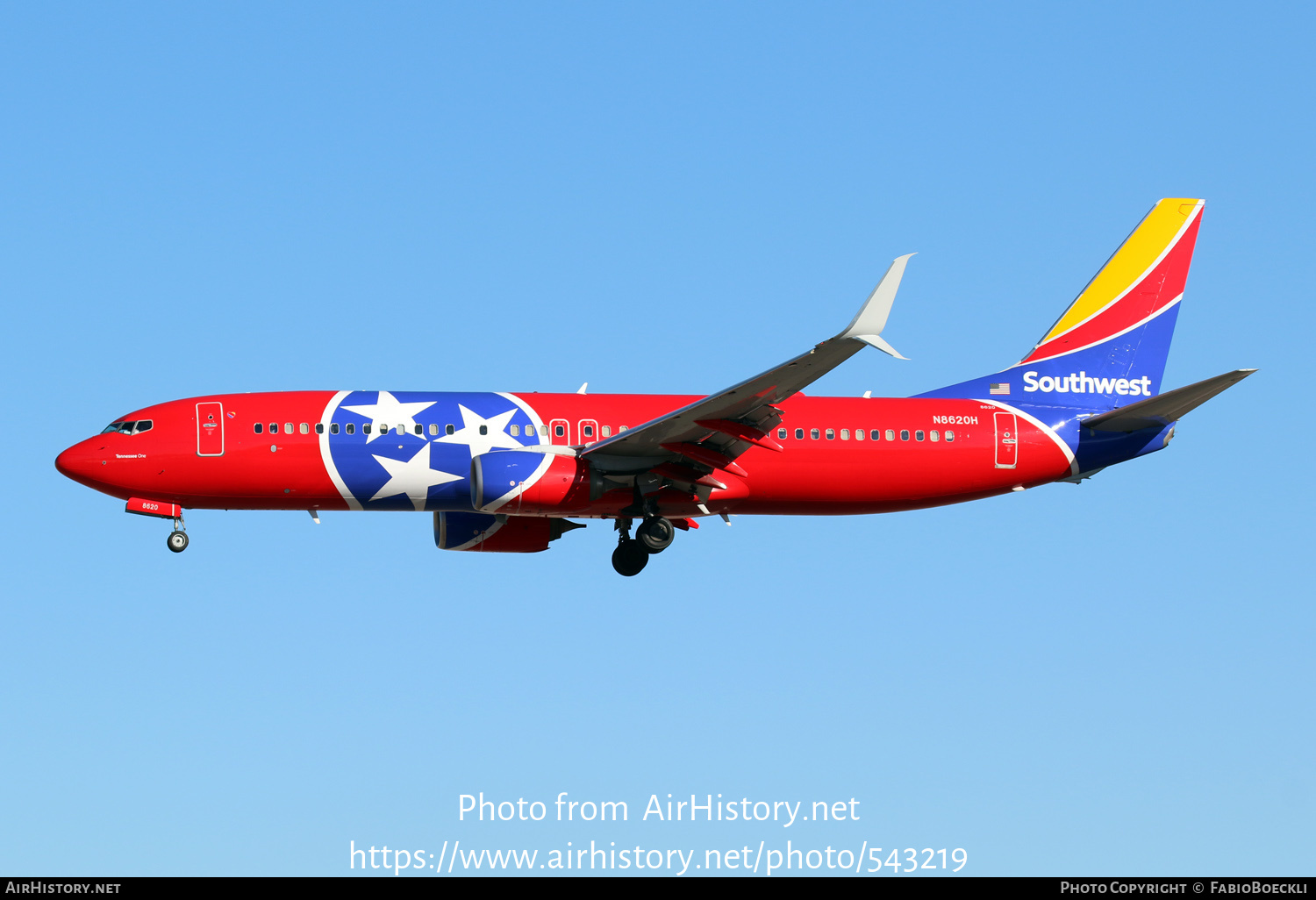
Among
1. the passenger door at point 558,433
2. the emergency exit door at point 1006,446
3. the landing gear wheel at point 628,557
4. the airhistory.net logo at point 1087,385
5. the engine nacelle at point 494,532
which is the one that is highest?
the airhistory.net logo at point 1087,385

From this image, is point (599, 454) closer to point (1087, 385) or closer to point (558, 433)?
point (558, 433)

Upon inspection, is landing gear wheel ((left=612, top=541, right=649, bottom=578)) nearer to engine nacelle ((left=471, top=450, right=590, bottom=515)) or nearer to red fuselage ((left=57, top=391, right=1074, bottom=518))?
red fuselage ((left=57, top=391, right=1074, bottom=518))

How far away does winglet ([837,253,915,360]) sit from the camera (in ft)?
107

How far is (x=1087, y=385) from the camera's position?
44562mm

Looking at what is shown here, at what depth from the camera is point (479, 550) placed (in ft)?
142

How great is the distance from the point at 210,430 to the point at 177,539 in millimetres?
2909

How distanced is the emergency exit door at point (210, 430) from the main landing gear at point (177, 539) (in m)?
2.04

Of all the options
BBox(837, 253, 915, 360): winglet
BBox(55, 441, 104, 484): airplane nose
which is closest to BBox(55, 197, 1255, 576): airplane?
BBox(55, 441, 104, 484): airplane nose

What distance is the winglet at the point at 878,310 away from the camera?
3275cm

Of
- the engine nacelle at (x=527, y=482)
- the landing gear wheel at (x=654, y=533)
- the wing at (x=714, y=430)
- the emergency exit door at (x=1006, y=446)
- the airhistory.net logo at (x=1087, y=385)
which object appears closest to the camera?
the wing at (x=714, y=430)

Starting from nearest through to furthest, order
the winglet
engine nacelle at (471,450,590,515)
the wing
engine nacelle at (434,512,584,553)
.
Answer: the winglet < the wing < engine nacelle at (471,450,590,515) < engine nacelle at (434,512,584,553)

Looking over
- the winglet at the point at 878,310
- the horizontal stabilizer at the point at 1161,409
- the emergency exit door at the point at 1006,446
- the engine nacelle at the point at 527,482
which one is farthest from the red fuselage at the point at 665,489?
the winglet at the point at 878,310

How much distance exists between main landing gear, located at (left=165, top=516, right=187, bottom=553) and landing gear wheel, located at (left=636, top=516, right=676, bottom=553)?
447 inches

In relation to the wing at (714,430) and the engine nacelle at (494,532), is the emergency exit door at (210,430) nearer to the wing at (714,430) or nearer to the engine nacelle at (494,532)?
the engine nacelle at (494,532)
